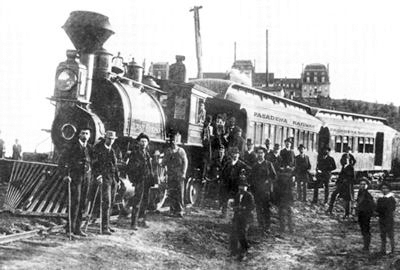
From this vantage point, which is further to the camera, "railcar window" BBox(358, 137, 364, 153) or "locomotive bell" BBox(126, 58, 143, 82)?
"railcar window" BBox(358, 137, 364, 153)

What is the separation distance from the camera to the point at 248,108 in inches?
601

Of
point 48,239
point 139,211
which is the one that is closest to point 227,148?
point 139,211

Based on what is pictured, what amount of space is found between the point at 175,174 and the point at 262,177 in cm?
182

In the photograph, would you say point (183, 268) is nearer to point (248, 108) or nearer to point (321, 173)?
point (321, 173)

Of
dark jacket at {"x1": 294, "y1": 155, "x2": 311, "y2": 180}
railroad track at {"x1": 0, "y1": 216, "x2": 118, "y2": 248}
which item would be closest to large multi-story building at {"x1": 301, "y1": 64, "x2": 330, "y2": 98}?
dark jacket at {"x1": 294, "y1": 155, "x2": 311, "y2": 180}

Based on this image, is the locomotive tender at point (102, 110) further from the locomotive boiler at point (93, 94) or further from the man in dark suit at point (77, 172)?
the man in dark suit at point (77, 172)

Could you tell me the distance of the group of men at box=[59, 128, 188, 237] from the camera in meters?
6.69

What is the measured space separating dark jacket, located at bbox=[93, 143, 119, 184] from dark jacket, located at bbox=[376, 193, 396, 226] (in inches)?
190

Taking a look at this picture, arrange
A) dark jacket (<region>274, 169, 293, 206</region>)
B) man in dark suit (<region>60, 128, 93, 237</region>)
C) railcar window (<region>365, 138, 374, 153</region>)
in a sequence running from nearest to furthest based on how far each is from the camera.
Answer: man in dark suit (<region>60, 128, 93, 237</region>) → dark jacket (<region>274, 169, 293, 206</region>) → railcar window (<region>365, 138, 374, 153</region>)

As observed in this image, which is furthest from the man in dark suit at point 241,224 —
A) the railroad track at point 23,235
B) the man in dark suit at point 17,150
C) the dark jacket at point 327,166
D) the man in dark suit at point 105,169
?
the man in dark suit at point 17,150

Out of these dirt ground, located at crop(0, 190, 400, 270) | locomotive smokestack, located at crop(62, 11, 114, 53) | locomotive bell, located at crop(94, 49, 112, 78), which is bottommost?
dirt ground, located at crop(0, 190, 400, 270)

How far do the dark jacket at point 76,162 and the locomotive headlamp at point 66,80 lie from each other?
1600 mm

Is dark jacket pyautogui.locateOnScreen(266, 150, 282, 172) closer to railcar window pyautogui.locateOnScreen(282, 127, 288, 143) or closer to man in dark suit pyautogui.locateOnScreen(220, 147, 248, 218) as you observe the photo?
man in dark suit pyautogui.locateOnScreen(220, 147, 248, 218)

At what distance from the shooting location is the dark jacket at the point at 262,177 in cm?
895
